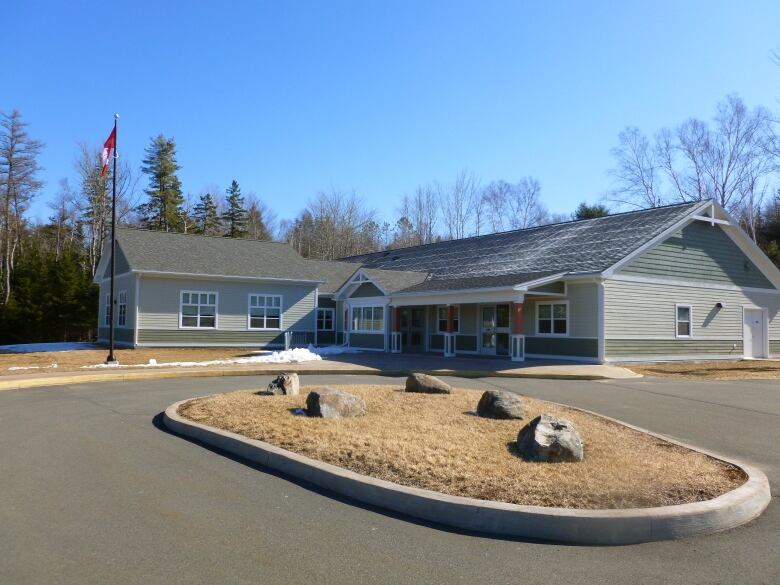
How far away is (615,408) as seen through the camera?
41.4ft

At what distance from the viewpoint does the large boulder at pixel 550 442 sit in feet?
23.7

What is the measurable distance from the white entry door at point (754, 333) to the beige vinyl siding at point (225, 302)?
65.7 feet

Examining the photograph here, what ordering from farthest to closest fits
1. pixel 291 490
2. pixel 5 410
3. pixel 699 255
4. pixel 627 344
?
pixel 699 255, pixel 627 344, pixel 5 410, pixel 291 490

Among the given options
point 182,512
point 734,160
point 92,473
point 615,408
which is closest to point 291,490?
point 182,512

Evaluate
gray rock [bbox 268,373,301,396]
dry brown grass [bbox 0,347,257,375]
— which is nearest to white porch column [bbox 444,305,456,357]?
dry brown grass [bbox 0,347,257,375]

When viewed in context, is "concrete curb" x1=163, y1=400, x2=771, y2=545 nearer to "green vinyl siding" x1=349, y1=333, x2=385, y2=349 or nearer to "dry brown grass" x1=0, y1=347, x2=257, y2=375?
"dry brown grass" x1=0, y1=347, x2=257, y2=375

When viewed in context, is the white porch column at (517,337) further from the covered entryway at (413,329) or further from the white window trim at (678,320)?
the covered entryway at (413,329)

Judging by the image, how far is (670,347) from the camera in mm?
25625

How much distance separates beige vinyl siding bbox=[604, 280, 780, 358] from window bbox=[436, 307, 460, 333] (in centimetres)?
749

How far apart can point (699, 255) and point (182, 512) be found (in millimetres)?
25541

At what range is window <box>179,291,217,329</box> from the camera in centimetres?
2994

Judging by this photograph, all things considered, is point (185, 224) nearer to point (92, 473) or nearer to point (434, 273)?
point (434, 273)

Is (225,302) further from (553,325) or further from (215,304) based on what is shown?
(553,325)

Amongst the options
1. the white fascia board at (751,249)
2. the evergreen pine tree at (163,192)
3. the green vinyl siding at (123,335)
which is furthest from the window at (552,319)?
the evergreen pine tree at (163,192)
